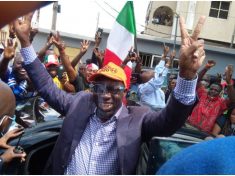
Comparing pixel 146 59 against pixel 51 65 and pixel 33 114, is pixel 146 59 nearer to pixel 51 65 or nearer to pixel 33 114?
pixel 51 65

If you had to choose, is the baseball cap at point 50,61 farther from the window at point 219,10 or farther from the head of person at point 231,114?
the window at point 219,10

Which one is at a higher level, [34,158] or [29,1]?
[29,1]

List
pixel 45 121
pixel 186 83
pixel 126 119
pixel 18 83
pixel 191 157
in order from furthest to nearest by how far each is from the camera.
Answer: pixel 18 83
pixel 45 121
pixel 126 119
pixel 186 83
pixel 191 157

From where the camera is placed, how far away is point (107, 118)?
2.64 meters

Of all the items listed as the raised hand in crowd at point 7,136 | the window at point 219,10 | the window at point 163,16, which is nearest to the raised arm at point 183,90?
the raised hand in crowd at point 7,136

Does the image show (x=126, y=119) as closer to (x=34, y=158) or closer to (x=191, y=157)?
(x=34, y=158)

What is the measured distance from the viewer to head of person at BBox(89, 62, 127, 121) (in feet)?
8.68

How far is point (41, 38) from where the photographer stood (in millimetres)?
21203

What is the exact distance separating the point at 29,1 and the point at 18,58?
473 cm

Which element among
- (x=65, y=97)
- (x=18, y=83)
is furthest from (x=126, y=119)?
(x=18, y=83)

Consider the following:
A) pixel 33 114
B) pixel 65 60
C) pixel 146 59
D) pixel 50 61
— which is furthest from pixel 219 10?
pixel 33 114

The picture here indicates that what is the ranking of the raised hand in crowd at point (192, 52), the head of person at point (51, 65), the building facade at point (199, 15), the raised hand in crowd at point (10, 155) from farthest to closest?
the building facade at point (199, 15) < the head of person at point (51, 65) < the raised hand in crowd at point (10, 155) < the raised hand in crowd at point (192, 52)

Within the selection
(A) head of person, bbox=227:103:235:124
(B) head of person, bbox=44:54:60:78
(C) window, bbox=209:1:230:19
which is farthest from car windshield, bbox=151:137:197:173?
(C) window, bbox=209:1:230:19

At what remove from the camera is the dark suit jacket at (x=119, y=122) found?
2.33 meters
